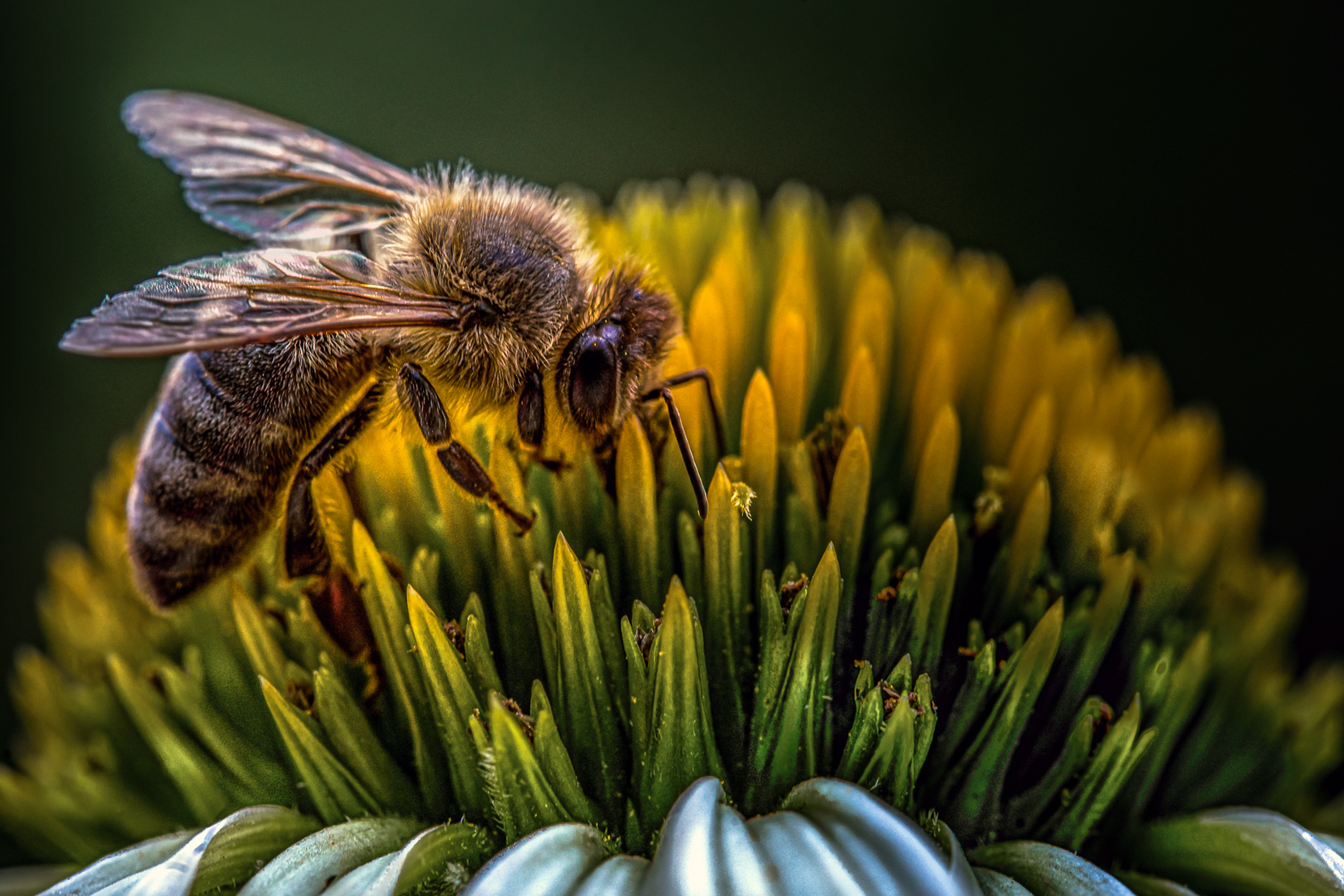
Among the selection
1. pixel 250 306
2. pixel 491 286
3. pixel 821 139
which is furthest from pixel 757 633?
pixel 821 139

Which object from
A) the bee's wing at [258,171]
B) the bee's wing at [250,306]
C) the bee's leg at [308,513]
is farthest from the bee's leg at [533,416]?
the bee's wing at [258,171]

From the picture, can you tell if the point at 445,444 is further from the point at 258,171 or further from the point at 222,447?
the point at 258,171

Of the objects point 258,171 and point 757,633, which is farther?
point 258,171

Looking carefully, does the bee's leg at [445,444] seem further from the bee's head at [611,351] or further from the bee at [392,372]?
the bee's head at [611,351]

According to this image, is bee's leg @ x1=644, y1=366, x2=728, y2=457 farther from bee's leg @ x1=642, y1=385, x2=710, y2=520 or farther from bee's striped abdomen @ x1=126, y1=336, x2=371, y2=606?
bee's striped abdomen @ x1=126, y1=336, x2=371, y2=606

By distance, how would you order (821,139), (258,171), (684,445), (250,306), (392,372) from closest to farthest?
(250,306), (684,445), (392,372), (258,171), (821,139)

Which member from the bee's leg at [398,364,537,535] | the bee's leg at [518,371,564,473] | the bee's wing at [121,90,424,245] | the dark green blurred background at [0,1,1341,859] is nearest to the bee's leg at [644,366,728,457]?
the bee's leg at [518,371,564,473]

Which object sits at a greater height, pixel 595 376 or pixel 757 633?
pixel 595 376
